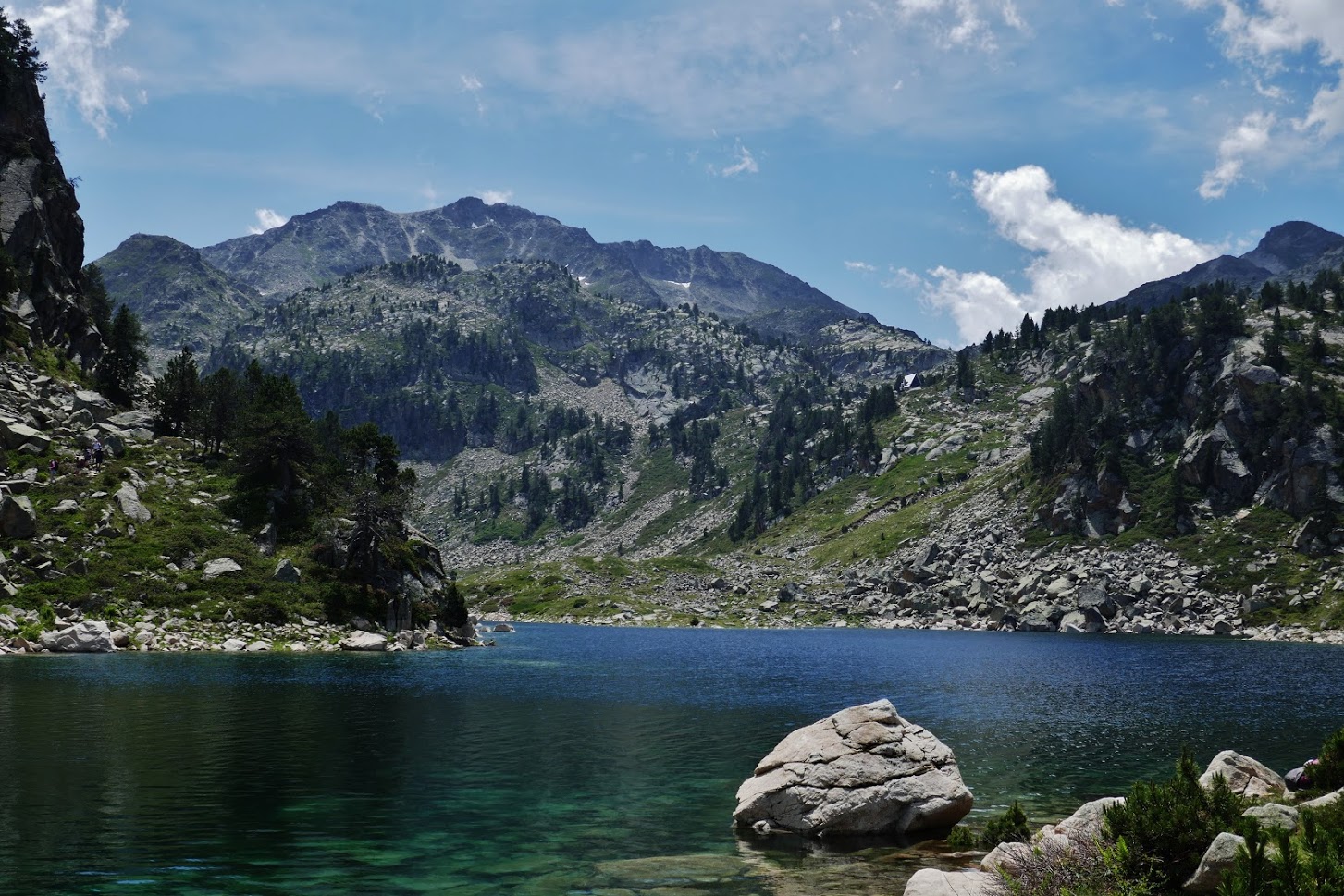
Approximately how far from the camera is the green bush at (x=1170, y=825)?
1959 centimetres

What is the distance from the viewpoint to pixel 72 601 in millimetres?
87500

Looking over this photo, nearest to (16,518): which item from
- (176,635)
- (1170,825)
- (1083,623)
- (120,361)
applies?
(176,635)

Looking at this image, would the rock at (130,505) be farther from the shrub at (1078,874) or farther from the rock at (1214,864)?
the rock at (1214,864)

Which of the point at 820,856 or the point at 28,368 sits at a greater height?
the point at 28,368

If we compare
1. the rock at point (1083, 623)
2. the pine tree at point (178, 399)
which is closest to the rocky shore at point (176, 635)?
the pine tree at point (178, 399)

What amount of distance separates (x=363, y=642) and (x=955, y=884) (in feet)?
298

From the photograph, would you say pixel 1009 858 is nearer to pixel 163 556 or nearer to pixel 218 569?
pixel 218 569

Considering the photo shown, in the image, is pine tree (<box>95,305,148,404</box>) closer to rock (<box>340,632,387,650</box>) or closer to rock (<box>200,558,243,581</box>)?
rock (<box>200,558,243,581</box>)

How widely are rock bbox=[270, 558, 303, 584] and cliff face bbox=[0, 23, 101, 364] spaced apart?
51.1m

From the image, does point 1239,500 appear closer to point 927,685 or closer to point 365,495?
point 927,685

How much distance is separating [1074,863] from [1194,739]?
3936 cm

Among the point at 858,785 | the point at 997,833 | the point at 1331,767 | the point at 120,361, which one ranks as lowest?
the point at 997,833

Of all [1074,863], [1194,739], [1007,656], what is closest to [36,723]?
[1074,863]

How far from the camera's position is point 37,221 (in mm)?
132125
